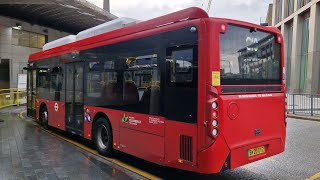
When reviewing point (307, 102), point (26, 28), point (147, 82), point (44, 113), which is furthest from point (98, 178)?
point (26, 28)

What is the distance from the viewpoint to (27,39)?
3109 centimetres

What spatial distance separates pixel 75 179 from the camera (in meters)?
5.84

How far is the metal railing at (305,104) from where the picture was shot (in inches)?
631

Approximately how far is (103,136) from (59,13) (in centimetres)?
2347

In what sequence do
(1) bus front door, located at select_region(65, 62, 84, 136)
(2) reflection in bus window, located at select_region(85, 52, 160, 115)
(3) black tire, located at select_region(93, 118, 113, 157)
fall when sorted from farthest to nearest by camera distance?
(1) bus front door, located at select_region(65, 62, 84, 136), (3) black tire, located at select_region(93, 118, 113, 157), (2) reflection in bus window, located at select_region(85, 52, 160, 115)

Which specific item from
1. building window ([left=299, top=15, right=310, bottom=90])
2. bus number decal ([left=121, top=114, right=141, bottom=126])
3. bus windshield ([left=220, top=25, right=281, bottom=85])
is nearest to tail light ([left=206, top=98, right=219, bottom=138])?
bus windshield ([left=220, top=25, right=281, bottom=85])

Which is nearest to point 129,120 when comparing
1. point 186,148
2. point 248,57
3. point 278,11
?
point 186,148

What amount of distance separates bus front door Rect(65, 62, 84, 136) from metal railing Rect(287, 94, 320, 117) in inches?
456

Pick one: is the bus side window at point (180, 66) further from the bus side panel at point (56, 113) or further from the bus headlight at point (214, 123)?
the bus side panel at point (56, 113)

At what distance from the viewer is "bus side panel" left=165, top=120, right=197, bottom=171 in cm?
515

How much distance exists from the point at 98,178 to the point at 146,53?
2422mm

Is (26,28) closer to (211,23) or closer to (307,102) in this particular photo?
(307,102)

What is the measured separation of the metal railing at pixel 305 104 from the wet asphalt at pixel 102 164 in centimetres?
697

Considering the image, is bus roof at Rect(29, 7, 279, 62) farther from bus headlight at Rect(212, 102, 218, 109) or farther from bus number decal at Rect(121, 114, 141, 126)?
bus number decal at Rect(121, 114, 141, 126)
